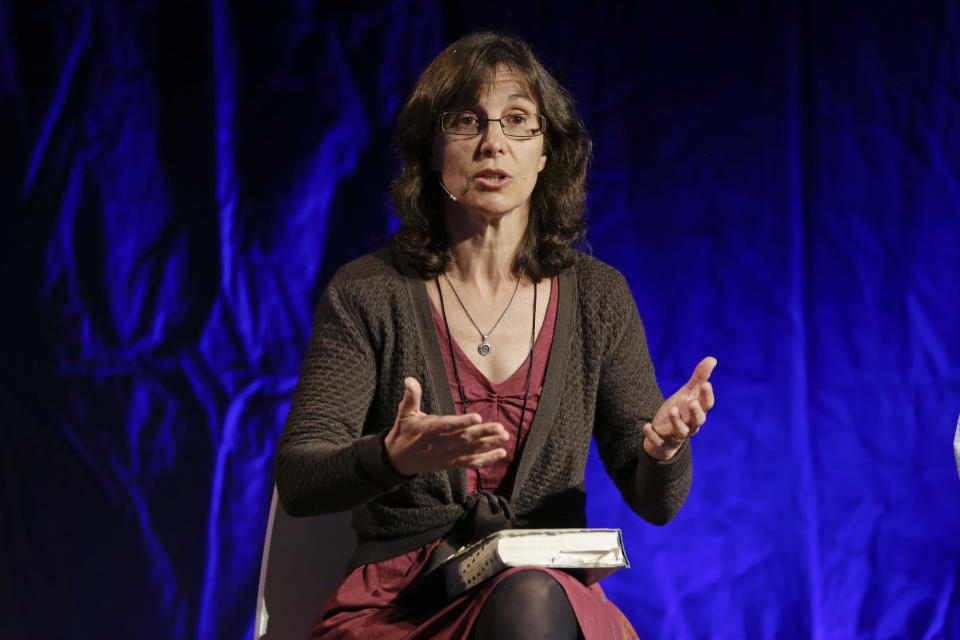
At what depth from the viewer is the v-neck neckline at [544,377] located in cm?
160

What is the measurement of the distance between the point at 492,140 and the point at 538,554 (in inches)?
26.8

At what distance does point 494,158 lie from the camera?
164 centimetres

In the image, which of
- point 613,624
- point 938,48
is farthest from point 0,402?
point 938,48

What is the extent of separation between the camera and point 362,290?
1669 millimetres

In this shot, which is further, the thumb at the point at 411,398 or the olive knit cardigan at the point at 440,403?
the olive knit cardigan at the point at 440,403

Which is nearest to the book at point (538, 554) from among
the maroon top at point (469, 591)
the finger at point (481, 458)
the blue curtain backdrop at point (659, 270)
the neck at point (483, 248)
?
the maroon top at point (469, 591)

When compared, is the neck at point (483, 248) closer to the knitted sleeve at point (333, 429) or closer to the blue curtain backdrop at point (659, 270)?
the knitted sleeve at point (333, 429)

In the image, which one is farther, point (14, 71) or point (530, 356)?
point (14, 71)

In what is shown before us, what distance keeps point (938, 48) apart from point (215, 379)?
1.84 m

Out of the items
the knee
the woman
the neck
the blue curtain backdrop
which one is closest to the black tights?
the knee

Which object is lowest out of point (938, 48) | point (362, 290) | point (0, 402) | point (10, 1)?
point (0, 402)

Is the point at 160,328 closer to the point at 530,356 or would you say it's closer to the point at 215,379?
the point at 215,379

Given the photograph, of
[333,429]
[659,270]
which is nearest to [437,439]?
[333,429]

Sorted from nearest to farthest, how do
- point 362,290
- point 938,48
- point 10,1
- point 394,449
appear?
point 394,449, point 362,290, point 10,1, point 938,48
